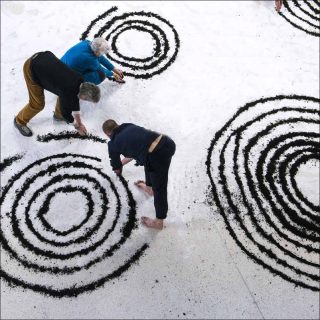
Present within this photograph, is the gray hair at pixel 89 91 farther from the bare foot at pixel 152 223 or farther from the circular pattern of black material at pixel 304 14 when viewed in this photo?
the circular pattern of black material at pixel 304 14

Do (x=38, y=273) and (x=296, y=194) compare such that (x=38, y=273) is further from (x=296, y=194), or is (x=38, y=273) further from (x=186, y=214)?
(x=296, y=194)

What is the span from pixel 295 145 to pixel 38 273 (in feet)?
7.71

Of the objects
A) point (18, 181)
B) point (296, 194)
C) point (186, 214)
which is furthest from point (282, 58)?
point (18, 181)

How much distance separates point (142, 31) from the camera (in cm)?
399

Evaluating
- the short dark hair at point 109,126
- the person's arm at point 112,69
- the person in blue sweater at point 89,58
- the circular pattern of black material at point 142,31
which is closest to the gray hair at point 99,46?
the person in blue sweater at point 89,58

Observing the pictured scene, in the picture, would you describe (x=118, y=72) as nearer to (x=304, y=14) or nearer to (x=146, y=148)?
(x=146, y=148)

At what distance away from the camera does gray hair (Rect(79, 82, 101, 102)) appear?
9.24ft

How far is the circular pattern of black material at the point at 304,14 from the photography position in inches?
162

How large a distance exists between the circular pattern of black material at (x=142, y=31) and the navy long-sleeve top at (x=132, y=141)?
1.31 m

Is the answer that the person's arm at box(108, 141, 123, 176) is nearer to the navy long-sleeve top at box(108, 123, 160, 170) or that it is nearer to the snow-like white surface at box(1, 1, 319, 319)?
the navy long-sleeve top at box(108, 123, 160, 170)

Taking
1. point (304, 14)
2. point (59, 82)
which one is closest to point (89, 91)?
point (59, 82)

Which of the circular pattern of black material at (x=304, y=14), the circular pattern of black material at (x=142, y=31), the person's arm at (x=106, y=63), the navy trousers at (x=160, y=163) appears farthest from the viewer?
the circular pattern of black material at (x=304, y=14)

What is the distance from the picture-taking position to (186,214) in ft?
10.2

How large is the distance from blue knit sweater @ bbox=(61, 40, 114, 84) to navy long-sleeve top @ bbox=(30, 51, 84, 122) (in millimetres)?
241
